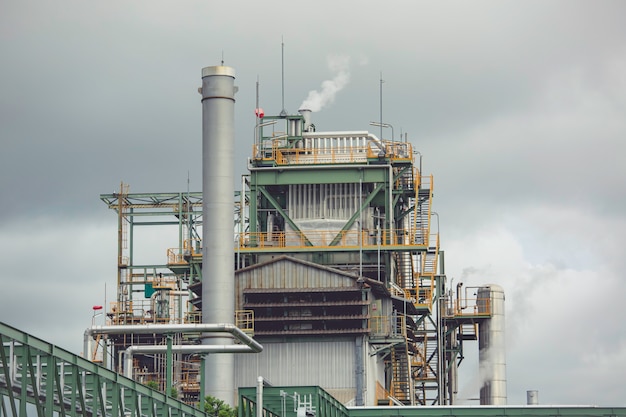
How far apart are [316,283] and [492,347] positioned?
50.0 feet

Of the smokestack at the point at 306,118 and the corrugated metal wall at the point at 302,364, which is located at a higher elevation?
the smokestack at the point at 306,118

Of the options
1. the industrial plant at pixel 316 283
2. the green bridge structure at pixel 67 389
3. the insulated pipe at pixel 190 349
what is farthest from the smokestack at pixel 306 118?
the green bridge structure at pixel 67 389

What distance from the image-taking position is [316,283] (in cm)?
7844

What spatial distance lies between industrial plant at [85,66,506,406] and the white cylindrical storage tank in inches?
3.2

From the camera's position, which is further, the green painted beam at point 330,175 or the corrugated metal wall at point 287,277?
the green painted beam at point 330,175

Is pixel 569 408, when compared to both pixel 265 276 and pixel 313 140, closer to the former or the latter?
pixel 265 276

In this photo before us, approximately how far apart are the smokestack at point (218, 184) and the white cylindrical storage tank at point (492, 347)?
1887 cm

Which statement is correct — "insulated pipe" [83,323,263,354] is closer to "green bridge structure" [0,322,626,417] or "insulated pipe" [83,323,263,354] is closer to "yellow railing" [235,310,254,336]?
"green bridge structure" [0,322,626,417]

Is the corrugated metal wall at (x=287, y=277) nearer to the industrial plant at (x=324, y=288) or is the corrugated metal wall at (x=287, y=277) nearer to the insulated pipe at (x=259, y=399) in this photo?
the industrial plant at (x=324, y=288)

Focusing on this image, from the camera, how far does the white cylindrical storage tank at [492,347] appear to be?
87.8 metres

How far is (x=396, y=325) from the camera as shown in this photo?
81.2 m

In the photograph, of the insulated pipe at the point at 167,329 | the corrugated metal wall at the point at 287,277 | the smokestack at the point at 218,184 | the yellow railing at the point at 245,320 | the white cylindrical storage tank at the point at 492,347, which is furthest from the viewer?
the white cylindrical storage tank at the point at 492,347

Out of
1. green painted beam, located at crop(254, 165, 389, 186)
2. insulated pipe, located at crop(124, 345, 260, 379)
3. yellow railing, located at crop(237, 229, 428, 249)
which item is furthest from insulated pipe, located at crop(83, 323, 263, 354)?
green painted beam, located at crop(254, 165, 389, 186)

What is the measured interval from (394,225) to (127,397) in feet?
138
